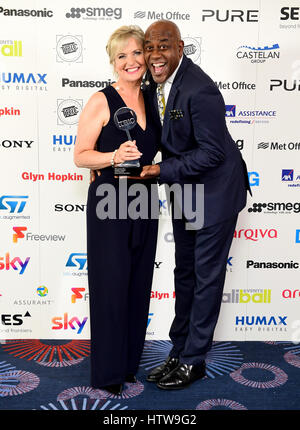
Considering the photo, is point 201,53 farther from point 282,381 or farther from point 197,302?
point 282,381

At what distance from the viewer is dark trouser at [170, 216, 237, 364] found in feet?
7.59

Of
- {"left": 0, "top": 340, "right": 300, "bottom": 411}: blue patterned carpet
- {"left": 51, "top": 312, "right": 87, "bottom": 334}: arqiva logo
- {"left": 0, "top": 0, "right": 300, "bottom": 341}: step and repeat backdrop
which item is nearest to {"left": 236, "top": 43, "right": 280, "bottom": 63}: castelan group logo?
{"left": 0, "top": 0, "right": 300, "bottom": 341}: step and repeat backdrop

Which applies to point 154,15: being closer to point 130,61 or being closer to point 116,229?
point 130,61

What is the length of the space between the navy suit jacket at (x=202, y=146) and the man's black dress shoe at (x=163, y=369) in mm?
796

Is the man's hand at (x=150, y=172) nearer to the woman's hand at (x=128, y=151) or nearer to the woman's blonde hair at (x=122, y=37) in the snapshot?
the woman's hand at (x=128, y=151)

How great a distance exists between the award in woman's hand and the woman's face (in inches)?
7.7

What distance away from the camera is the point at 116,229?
219 centimetres

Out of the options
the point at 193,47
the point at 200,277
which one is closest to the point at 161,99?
the point at 193,47

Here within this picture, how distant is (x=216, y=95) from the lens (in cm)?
212

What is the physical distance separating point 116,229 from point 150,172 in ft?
0.99

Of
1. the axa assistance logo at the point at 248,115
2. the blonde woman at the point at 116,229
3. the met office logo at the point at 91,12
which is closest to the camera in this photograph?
the blonde woman at the point at 116,229

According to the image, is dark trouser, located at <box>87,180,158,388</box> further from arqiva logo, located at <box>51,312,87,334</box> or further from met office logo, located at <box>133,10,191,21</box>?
met office logo, located at <box>133,10,191,21</box>

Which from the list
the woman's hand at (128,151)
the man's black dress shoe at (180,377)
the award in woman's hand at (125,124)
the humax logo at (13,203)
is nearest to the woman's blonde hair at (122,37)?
the award in woman's hand at (125,124)

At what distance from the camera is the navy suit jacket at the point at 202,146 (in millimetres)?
2105
